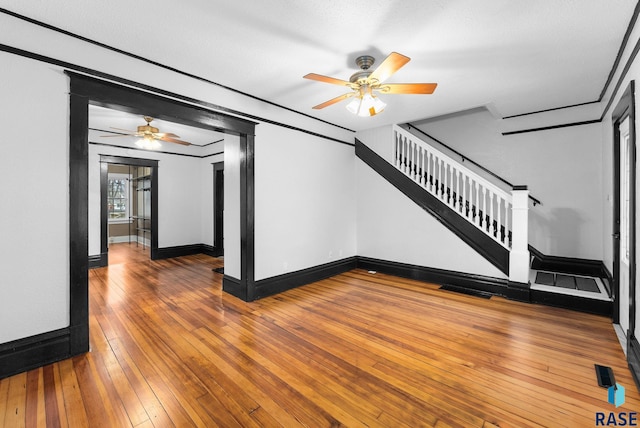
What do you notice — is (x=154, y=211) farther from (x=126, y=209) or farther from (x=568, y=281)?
(x=568, y=281)

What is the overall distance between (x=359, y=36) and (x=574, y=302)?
13.5 feet

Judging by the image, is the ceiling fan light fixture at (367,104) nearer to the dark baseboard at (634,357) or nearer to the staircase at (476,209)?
the staircase at (476,209)

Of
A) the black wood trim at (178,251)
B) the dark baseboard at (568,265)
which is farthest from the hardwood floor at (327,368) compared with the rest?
the black wood trim at (178,251)

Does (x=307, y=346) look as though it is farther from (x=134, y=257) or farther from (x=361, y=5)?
(x=134, y=257)

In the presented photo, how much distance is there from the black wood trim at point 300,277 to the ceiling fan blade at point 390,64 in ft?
10.2

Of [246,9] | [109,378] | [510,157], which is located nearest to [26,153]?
[109,378]

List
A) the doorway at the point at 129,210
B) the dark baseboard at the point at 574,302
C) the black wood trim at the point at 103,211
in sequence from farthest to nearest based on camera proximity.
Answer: the doorway at the point at 129,210
the black wood trim at the point at 103,211
the dark baseboard at the point at 574,302

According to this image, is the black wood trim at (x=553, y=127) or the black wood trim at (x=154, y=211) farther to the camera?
the black wood trim at (x=154, y=211)

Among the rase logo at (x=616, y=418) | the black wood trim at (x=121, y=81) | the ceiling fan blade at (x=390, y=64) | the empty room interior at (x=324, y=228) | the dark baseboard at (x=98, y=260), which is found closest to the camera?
the rase logo at (x=616, y=418)

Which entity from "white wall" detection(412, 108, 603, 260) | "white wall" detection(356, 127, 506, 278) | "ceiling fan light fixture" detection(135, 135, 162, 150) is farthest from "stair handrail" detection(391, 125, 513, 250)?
"ceiling fan light fixture" detection(135, 135, 162, 150)

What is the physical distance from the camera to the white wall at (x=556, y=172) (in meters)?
4.49

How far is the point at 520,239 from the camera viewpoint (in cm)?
399

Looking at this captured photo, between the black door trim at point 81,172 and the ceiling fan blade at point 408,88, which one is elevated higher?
the ceiling fan blade at point 408,88

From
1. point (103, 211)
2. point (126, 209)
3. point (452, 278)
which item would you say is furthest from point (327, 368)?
point (126, 209)
